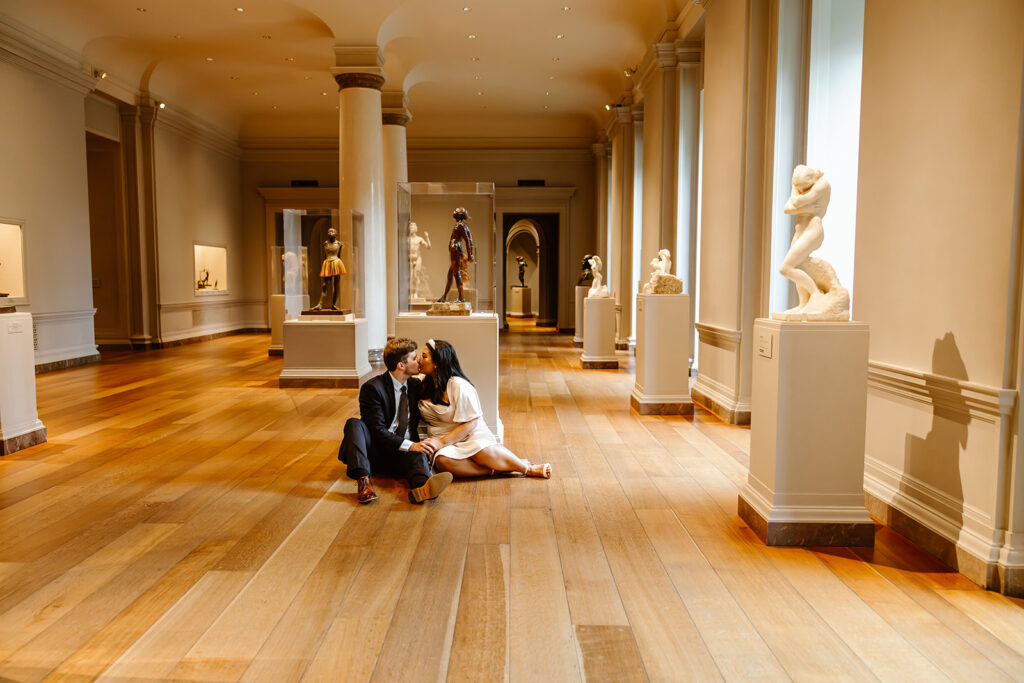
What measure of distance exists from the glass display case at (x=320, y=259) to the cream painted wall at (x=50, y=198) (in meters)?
4.60

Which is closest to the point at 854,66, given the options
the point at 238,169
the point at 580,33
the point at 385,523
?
the point at 385,523

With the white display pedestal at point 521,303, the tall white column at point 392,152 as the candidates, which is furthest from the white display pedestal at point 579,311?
the white display pedestal at point 521,303

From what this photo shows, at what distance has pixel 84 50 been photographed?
1284cm

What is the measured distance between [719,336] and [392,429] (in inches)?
175

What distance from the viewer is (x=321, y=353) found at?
10.3 metres

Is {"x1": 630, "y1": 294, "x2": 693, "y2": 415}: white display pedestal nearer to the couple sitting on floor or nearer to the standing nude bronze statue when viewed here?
the standing nude bronze statue

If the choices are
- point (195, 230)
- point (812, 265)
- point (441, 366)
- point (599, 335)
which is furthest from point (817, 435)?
point (195, 230)

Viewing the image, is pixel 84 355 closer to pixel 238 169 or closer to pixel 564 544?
pixel 238 169

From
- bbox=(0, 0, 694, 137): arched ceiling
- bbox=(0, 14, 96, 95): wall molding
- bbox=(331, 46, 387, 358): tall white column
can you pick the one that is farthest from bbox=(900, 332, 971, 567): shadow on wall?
bbox=(0, 14, 96, 95): wall molding

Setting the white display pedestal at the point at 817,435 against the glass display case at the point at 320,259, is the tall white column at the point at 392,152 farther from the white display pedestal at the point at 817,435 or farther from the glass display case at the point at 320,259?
the white display pedestal at the point at 817,435

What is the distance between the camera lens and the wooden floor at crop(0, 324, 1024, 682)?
2.80m

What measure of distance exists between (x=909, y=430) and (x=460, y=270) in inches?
154

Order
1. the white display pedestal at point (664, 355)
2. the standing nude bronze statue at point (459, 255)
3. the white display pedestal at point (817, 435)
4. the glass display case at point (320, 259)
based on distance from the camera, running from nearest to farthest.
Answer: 1. the white display pedestal at point (817, 435)
2. the standing nude bronze statue at point (459, 255)
3. the white display pedestal at point (664, 355)
4. the glass display case at point (320, 259)

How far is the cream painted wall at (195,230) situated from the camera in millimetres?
16109
